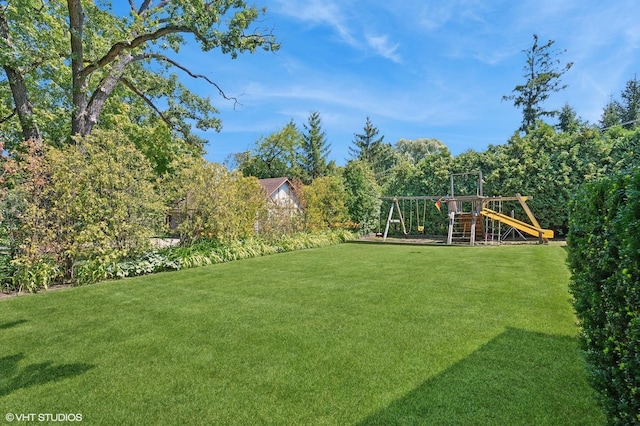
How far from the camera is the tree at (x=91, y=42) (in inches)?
354

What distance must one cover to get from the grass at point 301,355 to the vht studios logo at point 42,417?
0.05m

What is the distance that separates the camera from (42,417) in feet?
8.11

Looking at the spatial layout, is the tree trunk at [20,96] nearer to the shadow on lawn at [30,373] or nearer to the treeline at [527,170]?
the shadow on lawn at [30,373]

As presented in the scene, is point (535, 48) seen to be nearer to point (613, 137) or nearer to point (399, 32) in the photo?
point (613, 137)

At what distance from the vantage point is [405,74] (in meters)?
14.7

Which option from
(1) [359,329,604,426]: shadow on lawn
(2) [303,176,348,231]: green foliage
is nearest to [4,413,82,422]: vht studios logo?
(1) [359,329,604,426]: shadow on lawn

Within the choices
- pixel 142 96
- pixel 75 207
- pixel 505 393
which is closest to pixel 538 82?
pixel 142 96

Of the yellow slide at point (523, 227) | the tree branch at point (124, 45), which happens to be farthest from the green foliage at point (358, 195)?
the tree branch at point (124, 45)

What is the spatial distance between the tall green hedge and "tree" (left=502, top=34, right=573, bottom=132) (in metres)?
27.2

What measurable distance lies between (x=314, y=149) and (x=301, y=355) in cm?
3110

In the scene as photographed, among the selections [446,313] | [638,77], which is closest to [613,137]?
[446,313]

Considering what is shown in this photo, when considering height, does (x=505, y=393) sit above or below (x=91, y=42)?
below

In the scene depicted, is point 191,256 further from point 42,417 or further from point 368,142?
point 368,142

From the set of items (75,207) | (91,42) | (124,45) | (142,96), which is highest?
(91,42)
